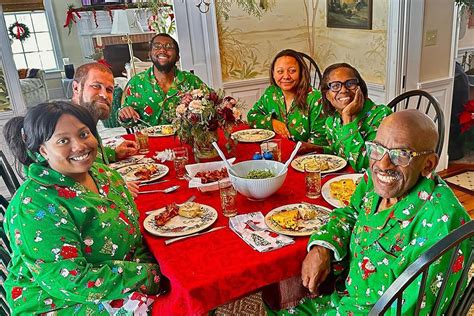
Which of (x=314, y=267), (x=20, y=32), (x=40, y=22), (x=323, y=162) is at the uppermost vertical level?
(x=40, y=22)

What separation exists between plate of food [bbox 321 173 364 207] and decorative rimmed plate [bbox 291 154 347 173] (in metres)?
0.13

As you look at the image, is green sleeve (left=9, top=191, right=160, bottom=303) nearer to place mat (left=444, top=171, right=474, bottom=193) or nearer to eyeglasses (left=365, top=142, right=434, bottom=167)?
eyeglasses (left=365, top=142, right=434, bottom=167)

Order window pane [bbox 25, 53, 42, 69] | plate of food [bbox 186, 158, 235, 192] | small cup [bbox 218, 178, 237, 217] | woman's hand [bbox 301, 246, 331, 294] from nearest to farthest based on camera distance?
1. woman's hand [bbox 301, 246, 331, 294]
2. small cup [bbox 218, 178, 237, 217]
3. plate of food [bbox 186, 158, 235, 192]
4. window pane [bbox 25, 53, 42, 69]

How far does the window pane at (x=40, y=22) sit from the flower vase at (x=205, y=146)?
7.01 meters

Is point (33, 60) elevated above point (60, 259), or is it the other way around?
point (33, 60)

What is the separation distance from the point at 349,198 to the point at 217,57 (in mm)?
2560

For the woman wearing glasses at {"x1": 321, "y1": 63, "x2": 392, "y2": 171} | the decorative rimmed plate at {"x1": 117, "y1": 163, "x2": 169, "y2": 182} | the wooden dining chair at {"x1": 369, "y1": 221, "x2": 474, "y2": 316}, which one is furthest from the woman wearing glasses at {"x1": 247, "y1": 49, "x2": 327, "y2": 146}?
the wooden dining chair at {"x1": 369, "y1": 221, "x2": 474, "y2": 316}

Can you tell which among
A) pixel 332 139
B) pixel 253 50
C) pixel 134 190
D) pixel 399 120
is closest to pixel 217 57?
pixel 253 50

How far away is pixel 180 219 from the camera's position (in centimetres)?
154

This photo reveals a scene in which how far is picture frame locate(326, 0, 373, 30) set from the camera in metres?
3.41

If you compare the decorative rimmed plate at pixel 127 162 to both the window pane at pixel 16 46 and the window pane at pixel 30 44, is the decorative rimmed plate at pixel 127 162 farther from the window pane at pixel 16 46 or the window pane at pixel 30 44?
the window pane at pixel 30 44

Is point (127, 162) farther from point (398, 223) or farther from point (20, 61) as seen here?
point (20, 61)

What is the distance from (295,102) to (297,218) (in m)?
1.30

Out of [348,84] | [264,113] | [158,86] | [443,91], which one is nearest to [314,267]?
[348,84]
